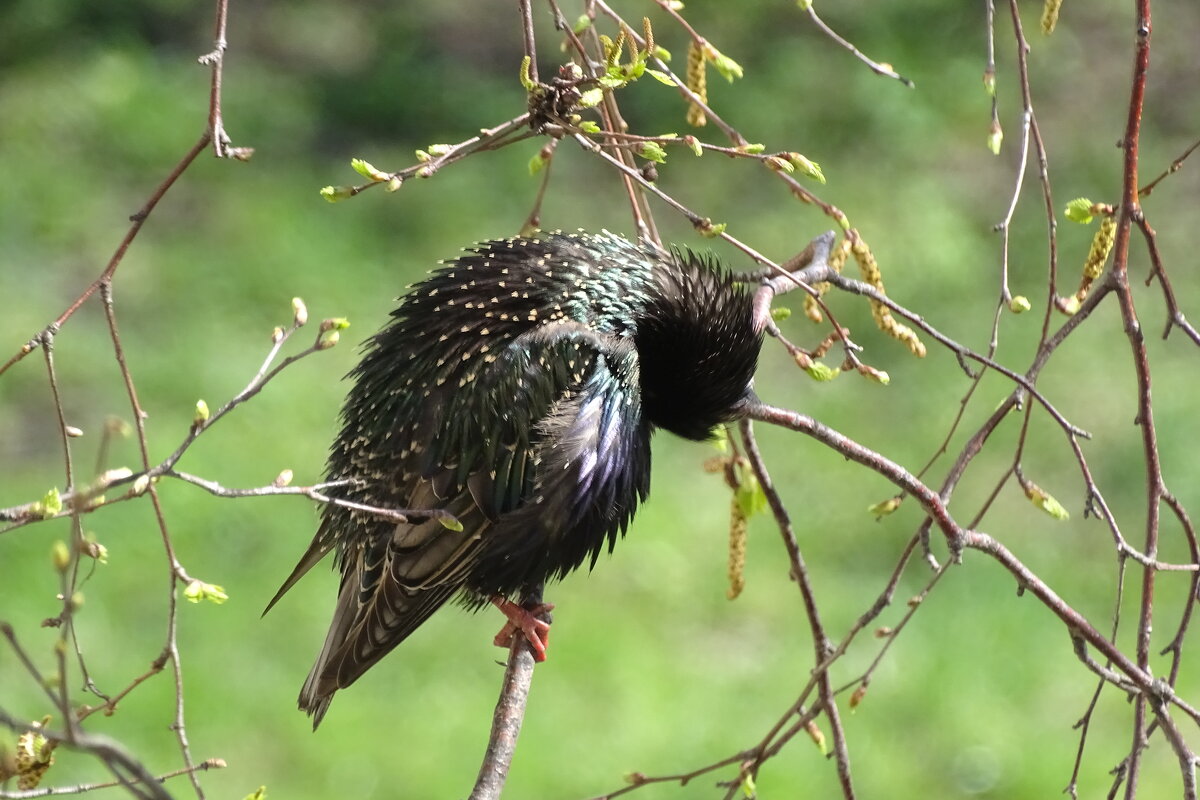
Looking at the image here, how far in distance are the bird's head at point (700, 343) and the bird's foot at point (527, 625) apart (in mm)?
473

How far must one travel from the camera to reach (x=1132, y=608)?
5.61 meters

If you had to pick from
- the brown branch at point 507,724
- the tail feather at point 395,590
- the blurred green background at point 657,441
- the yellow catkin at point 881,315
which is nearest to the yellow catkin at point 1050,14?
the yellow catkin at point 881,315

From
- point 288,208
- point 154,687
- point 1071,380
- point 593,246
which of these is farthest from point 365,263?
point 593,246

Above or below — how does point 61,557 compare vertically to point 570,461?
below

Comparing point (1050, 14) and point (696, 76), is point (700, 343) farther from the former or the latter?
point (1050, 14)

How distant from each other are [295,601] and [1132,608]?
3076 millimetres

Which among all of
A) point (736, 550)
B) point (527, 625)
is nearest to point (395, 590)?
point (527, 625)

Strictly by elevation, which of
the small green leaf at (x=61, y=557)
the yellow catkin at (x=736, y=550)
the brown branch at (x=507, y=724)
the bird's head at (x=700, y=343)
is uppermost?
the bird's head at (x=700, y=343)

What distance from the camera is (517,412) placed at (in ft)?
9.12

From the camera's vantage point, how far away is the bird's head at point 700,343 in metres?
2.92

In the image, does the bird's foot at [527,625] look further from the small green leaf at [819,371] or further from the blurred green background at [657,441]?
the blurred green background at [657,441]

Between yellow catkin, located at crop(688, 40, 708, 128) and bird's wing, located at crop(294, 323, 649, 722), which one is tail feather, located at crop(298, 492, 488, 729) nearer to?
bird's wing, located at crop(294, 323, 649, 722)

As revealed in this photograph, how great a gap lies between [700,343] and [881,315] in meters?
0.43

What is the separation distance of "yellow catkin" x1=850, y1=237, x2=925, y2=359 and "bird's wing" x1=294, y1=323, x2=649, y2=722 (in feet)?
1.55
